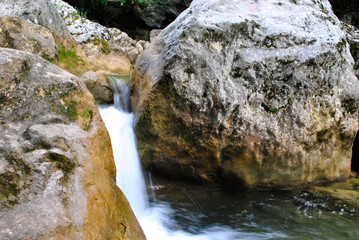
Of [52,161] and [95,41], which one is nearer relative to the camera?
[52,161]

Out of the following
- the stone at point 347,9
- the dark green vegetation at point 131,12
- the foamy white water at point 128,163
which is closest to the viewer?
the foamy white water at point 128,163

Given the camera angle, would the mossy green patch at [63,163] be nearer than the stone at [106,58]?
Yes

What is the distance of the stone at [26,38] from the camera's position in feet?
12.6

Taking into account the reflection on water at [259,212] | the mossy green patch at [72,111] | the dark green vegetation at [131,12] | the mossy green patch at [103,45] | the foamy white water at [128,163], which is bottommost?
the reflection on water at [259,212]

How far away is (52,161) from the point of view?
1.74 metres

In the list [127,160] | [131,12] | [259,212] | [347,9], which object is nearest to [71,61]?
[127,160]

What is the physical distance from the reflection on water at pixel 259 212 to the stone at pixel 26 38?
2773 mm

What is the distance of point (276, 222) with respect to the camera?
3094 mm

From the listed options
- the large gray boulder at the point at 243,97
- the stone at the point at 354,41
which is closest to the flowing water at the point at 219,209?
the large gray boulder at the point at 243,97

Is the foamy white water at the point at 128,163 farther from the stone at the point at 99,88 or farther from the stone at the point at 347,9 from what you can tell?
the stone at the point at 347,9

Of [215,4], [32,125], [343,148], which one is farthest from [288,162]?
[32,125]

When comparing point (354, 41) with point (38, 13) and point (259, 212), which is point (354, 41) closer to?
point (259, 212)

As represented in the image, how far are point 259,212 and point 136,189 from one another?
1.64m

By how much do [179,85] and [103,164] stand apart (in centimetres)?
160
